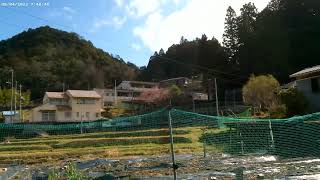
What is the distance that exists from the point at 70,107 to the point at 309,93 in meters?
38.2

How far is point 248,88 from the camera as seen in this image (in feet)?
139

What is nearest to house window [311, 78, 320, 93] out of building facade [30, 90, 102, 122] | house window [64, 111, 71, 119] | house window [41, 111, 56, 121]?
building facade [30, 90, 102, 122]

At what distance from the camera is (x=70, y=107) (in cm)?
5781

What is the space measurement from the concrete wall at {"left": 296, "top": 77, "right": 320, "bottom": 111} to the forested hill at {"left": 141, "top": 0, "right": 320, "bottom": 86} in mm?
22180

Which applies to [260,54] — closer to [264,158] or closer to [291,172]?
[264,158]

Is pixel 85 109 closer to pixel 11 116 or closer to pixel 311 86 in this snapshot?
pixel 11 116

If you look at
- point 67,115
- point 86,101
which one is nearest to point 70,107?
point 67,115

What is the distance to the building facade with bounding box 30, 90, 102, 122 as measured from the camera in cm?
5591

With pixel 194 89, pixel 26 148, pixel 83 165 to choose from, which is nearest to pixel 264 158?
pixel 83 165

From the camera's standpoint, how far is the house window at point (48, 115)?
55344mm

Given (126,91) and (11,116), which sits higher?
(126,91)

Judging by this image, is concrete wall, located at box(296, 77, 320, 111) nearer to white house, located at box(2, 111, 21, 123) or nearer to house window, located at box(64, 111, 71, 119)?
white house, located at box(2, 111, 21, 123)

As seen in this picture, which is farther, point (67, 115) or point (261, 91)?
point (67, 115)

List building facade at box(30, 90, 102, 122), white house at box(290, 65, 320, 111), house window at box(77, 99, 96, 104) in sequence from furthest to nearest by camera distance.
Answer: house window at box(77, 99, 96, 104) → building facade at box(30, 90, 102, 122) → white house at box(290, 65, 320, 111)
